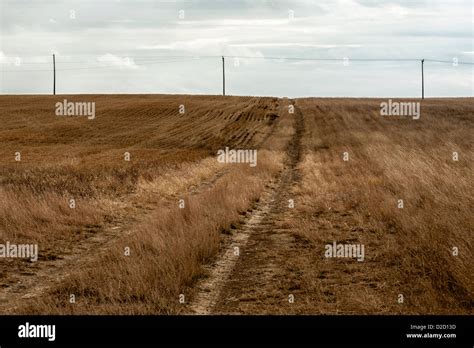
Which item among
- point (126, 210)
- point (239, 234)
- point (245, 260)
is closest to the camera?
point (245, 260)

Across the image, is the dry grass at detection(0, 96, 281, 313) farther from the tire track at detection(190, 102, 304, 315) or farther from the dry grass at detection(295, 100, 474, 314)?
the dry grass at detection(295, 100, 474, 314)

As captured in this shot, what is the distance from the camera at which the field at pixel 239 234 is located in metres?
8.33

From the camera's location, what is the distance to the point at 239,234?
42.5ft

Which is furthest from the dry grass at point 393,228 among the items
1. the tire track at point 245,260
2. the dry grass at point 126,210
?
the dry grass at point 126,210

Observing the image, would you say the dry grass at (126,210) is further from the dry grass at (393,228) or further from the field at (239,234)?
the dry grass at (393,228)

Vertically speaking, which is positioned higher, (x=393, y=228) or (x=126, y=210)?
(x=393, y=228)

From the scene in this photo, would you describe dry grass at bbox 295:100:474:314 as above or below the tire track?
above

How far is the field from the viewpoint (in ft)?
27.3

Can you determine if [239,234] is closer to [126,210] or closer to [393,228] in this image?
[393,228]

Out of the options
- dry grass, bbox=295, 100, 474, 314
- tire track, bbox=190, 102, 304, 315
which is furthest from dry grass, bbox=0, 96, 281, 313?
dry grass, bbox=295, 100, 474, 314

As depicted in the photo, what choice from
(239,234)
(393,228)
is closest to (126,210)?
(239,234)

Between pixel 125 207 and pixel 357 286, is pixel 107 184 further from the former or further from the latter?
pixel 357 286
